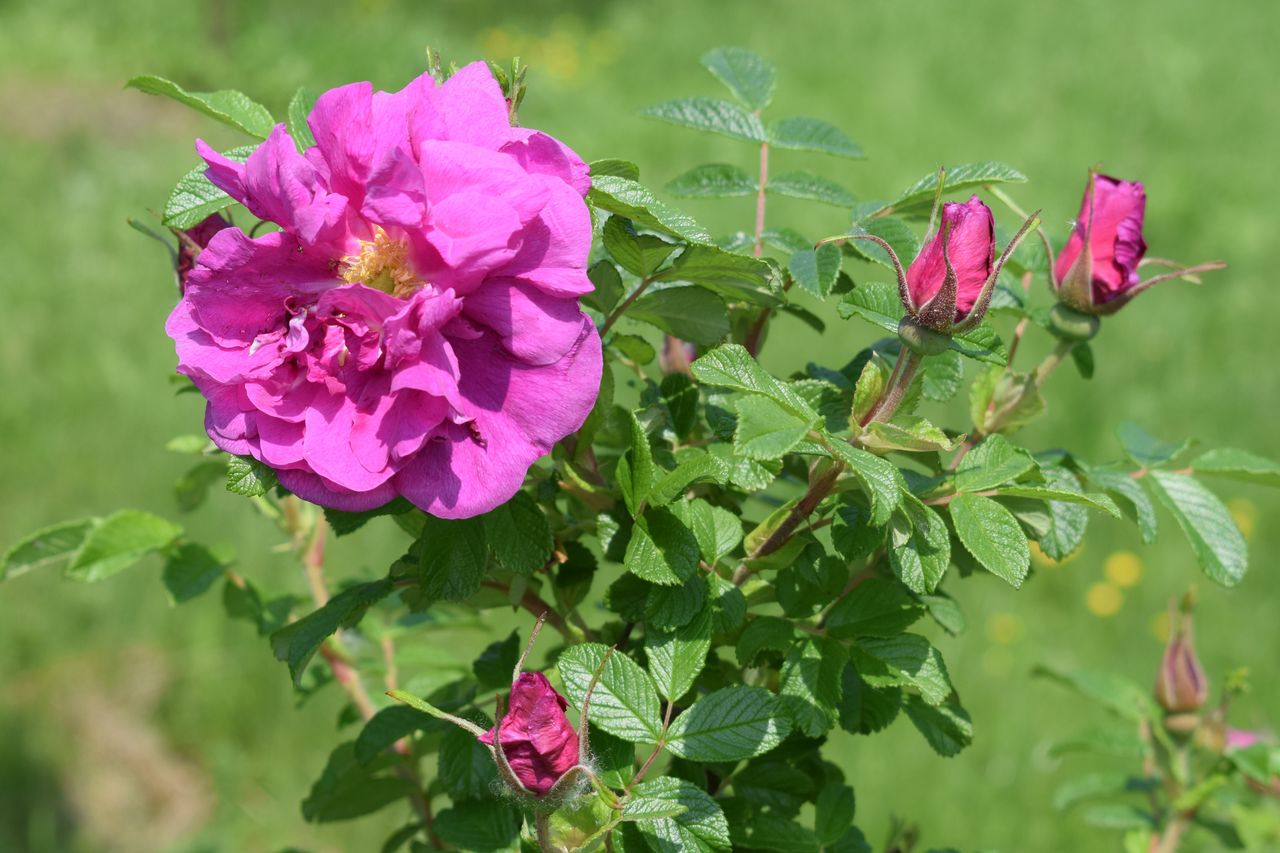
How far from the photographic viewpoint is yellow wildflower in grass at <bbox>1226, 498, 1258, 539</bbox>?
3.11 m

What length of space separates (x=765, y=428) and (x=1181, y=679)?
70 cm

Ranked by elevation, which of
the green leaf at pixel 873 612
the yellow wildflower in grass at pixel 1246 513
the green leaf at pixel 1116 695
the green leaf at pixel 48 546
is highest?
the green leaf at pixel 873 612

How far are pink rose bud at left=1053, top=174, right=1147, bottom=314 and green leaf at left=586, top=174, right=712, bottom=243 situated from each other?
29cm

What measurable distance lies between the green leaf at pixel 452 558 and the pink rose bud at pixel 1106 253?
1.37ft

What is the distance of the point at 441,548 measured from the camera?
72 cm

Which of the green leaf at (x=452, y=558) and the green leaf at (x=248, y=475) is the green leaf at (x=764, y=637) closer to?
the green leaf at (x=452, y=558)

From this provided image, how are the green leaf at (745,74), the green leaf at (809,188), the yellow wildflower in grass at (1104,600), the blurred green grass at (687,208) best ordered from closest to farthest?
the green leaf at (809,188) < the green leaf at (745,74) < the blurred green grass at (687,208) < the yellow wildflower in grass at (1104,600)

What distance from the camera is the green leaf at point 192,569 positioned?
3.45 feet

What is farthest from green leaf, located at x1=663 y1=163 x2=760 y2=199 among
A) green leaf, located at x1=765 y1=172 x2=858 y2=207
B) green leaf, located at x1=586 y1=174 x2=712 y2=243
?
green leaf, located at x1=586 y1=174 x2=712 y2=243

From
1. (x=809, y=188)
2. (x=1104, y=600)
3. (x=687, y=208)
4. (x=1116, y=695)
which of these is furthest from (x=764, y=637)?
(x=687, y=208)

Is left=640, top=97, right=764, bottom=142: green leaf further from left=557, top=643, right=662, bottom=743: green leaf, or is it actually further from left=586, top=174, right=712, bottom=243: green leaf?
left=557, top=643, right=662, bottom=743: green leaf

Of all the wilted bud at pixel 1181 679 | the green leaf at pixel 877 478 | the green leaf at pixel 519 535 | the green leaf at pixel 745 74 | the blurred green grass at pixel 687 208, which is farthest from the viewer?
the blurred green grass at pixel 687 208

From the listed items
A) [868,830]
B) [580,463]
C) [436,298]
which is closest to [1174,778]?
[580,463]

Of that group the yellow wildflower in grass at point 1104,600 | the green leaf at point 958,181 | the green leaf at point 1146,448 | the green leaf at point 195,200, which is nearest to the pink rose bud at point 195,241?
the green leaf at point 195,200
